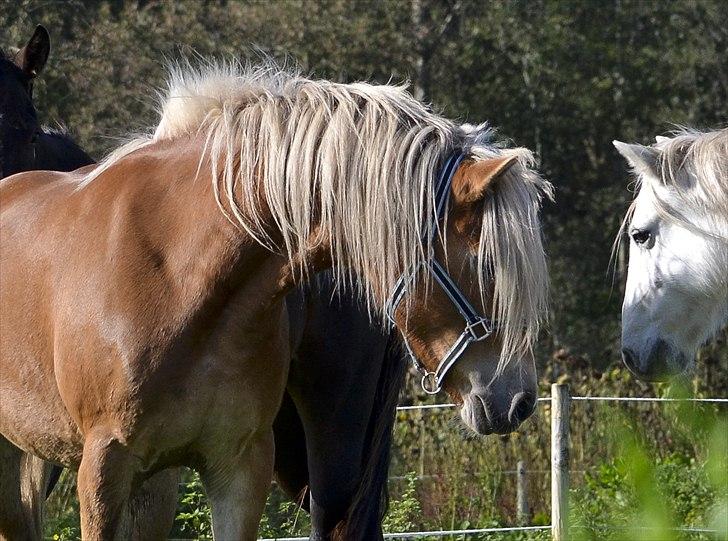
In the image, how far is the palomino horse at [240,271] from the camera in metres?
2.67

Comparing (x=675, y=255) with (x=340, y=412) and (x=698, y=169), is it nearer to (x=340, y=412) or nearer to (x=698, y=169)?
(x=698, y=169)

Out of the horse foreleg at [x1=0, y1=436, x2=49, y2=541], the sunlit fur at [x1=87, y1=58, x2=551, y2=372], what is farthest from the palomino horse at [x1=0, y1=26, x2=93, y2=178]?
the sunlit fur at [x1=87, y1=58, x2=551, y2=372]

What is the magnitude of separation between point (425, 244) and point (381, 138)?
298 mm

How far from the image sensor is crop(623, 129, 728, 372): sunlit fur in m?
3.85

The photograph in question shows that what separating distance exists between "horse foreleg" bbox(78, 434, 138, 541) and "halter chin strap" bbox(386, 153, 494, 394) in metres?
0.82

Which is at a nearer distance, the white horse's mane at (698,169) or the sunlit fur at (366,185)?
the sunlit fur at (366,185)

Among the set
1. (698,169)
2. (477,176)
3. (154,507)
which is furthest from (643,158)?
(154,507)

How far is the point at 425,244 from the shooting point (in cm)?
269

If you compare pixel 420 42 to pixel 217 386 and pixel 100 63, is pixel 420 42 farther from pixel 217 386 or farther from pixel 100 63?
pixel 217 386

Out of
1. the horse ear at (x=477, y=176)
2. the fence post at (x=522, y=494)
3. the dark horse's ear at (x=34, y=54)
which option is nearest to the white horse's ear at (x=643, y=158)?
the horse ear at (x=477, y=176)

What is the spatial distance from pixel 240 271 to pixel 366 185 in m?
0.44

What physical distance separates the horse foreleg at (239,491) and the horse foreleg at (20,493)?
42.5 inches

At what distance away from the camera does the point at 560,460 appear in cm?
630

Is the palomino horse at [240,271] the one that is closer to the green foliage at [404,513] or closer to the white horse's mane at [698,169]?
the white horse's mane at [698,169]
